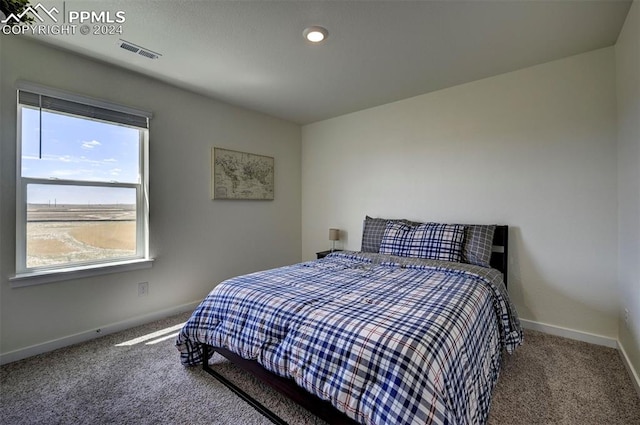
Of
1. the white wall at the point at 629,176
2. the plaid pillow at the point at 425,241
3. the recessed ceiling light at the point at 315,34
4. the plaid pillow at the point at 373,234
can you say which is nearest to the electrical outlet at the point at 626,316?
the white wall at the point at 629,176

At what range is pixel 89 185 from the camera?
253cm

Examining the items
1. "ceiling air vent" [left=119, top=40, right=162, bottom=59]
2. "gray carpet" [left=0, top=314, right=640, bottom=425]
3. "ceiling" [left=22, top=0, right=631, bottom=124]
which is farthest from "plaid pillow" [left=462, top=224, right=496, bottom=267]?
"ceiling air vent" [left=119, top=40, right=162, bottom=59]

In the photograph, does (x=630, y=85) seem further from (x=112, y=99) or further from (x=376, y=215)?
(x=112, y=99)

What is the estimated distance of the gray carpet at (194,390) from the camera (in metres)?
1.57

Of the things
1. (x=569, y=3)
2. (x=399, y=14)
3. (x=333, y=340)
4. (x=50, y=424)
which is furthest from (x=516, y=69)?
(x=50, y=424)

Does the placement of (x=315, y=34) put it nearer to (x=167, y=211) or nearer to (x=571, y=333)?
(x=167, y=211)

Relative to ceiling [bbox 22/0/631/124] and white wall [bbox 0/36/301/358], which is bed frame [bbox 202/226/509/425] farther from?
ceiling [bbox 22/0/631/124]

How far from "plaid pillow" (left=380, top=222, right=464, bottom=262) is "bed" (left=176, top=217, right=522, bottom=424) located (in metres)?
0.19

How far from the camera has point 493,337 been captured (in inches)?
72.8

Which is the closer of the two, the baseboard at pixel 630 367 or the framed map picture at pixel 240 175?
the baseboard at pixel 630 367

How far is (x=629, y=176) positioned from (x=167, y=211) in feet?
13.0

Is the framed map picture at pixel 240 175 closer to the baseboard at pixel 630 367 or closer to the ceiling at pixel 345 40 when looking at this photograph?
the ceiling at pixel 345 40

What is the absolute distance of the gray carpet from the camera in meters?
1.57

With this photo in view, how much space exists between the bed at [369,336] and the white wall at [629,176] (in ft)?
2.37
